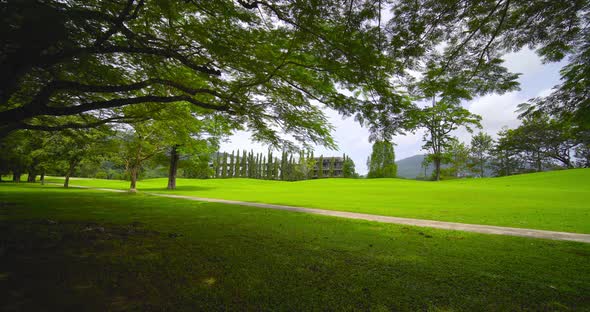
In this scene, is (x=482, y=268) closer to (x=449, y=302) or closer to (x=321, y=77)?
(x=449, y=302)

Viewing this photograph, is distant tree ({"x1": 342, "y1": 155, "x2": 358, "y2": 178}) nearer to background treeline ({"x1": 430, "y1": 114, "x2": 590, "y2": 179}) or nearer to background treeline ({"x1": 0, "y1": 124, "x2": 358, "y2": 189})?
background treeline ({"x1": 430, "y1": 114, "x2": 590, "y2": 179})

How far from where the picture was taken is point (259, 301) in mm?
2660

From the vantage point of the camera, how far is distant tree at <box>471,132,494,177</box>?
2109 inches

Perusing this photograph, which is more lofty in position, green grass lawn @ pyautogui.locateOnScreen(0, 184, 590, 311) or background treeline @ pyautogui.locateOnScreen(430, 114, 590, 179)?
background treeline @ pyautogui.locateOnScreen(430, 114, 590, 179)

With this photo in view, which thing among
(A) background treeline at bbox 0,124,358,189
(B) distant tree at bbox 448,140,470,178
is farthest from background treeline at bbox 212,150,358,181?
(A) background treeline at bbox 0,124,358,189

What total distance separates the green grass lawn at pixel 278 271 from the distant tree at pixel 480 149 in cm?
5990

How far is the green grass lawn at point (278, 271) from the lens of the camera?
2.69 metres

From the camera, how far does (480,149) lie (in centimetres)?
5481

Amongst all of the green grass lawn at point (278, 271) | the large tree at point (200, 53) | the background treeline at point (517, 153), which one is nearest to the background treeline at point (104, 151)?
the large tree at point (200, 53)

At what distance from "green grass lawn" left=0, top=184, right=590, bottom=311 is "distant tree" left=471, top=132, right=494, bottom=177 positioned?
59902 mm

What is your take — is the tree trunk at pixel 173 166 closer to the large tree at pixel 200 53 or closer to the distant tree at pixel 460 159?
the large tree at pixel 200 53

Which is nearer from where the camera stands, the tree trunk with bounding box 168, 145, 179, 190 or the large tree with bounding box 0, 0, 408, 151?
the large tree with bounding box 0, 0, 408, 151

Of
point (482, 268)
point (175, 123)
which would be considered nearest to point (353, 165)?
point (175, 123)

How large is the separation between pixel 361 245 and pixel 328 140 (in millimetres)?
3829
